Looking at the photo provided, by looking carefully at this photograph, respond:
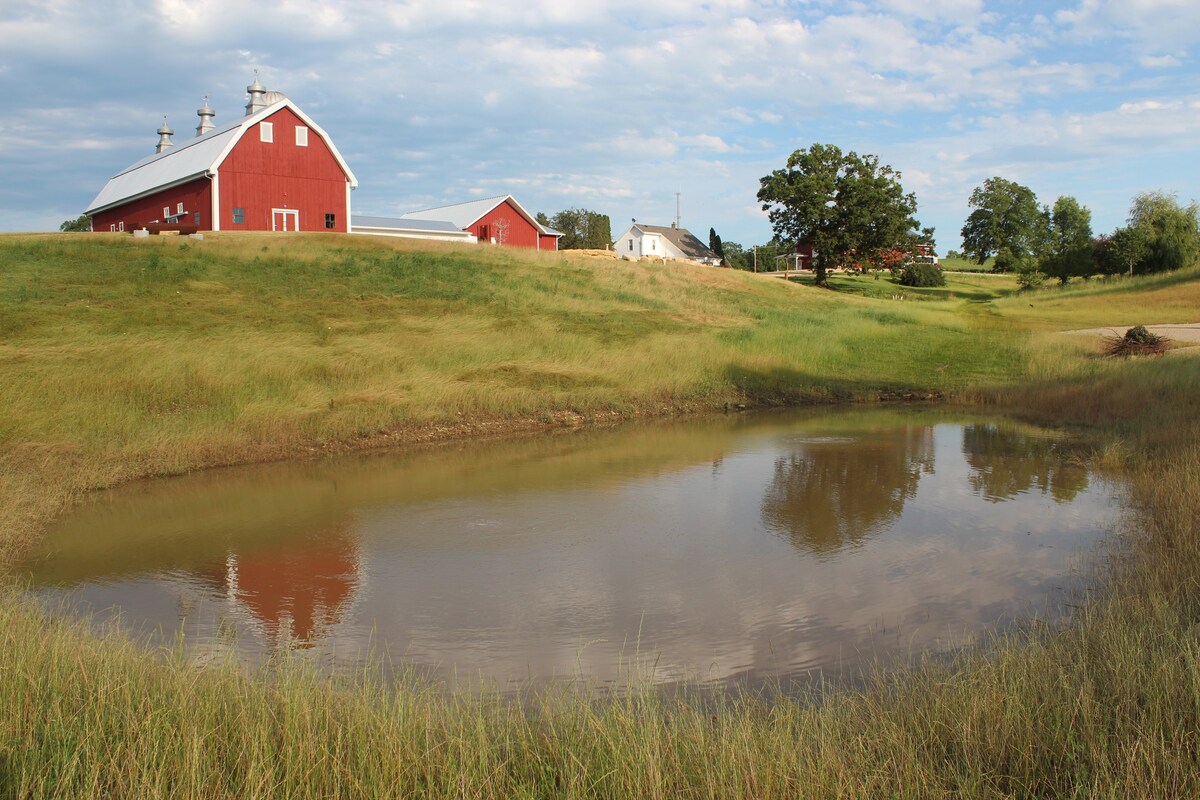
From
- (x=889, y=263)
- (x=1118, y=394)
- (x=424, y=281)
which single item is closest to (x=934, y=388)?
(x=1118, y=394)

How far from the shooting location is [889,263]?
66438 millimetres

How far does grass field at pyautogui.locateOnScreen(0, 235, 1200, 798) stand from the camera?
452 centimetres

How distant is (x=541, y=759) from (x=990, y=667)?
2875mm

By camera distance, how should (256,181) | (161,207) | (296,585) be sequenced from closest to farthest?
(296,585), (256,181), (161,207)

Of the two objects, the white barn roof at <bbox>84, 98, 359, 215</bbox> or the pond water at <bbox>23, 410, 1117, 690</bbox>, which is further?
the white barn roof at <bbox>84, 98, 359, 215</bbox>

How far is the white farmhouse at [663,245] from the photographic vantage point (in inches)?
3393

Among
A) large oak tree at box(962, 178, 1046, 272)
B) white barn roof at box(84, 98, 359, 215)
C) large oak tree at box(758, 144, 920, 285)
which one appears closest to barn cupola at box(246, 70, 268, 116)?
white barn roof at box(84, 98, 359, 215)

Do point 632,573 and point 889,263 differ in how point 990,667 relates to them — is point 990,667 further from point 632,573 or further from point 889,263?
point 889,263

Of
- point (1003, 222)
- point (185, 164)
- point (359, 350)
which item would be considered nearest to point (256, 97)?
point (185, 164)

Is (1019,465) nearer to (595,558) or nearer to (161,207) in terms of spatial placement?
(595,558)

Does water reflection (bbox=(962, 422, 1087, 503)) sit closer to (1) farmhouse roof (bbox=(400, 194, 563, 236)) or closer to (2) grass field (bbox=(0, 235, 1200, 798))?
(2) grass field (bbox=(0, 235, 1200, 798))

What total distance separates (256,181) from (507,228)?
61.8 feet

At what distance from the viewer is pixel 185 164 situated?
41906 mm

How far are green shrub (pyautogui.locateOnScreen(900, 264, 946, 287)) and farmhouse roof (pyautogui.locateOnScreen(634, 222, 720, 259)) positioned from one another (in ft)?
81.3
